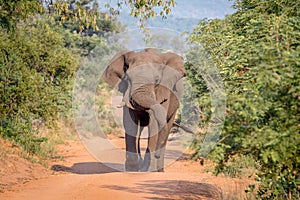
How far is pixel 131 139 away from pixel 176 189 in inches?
152

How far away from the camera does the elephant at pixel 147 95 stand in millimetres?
13070

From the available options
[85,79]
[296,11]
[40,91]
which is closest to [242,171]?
[296,11]

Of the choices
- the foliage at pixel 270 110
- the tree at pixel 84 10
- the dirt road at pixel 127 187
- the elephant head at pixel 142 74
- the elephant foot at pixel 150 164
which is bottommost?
the dirt road at pixel 127 187

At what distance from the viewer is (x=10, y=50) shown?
48.9 feet

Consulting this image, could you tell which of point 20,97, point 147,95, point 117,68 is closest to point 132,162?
point 147,95

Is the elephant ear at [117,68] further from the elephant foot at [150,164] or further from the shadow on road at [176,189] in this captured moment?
the shadow on road at [176,189]

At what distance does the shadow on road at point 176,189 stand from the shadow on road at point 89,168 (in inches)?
159

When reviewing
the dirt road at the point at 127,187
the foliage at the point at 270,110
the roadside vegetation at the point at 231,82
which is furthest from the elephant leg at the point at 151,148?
the foliage at the point at 270,110

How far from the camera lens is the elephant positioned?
13070 mm

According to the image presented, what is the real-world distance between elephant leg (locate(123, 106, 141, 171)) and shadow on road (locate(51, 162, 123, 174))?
111 centimetres

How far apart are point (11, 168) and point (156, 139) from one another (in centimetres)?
305

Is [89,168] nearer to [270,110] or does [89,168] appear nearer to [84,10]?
[84,10]

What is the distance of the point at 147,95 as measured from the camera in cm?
1301

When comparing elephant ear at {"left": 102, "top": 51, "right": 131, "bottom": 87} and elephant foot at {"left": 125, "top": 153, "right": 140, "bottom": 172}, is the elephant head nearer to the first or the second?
elephant ear at {"left": 102, "top": 51, "right": 131, "bottom": 87}
